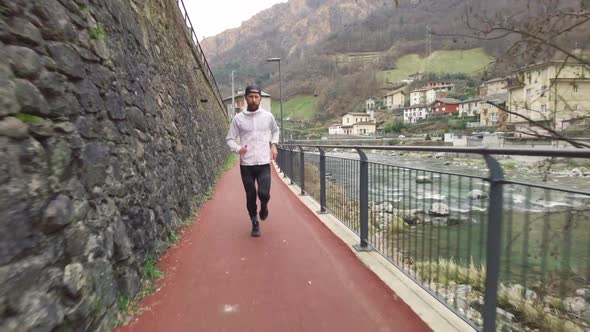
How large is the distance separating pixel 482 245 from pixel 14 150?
279 centimetres

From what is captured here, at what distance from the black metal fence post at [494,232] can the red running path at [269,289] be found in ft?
1.80

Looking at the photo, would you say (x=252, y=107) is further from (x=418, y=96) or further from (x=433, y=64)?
(x=433, y=64)

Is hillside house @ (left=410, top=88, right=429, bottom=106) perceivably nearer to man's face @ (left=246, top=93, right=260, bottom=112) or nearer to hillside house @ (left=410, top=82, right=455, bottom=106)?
hillside house @ (left=410, top=82, right=455, bottom=106)

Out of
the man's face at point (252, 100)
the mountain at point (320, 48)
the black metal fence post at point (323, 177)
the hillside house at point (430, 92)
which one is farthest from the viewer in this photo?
the mountain at point (320, 48)

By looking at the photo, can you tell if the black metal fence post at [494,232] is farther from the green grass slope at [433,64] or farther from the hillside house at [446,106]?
the green grass slope at [433,64]

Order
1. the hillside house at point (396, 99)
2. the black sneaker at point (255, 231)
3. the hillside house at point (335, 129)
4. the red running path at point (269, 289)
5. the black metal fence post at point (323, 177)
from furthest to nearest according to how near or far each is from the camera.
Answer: the hillside house at point (396, 99) < the hillside house at point (335, 129) < the black metal fence post at point (323, 177) < the black sneaker at point (255, 231) < the red running path at point (269, 289)

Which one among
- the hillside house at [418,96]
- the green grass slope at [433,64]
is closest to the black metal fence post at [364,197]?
the hillside house at [418,96]

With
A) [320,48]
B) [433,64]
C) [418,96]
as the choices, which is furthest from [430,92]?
[320,48]

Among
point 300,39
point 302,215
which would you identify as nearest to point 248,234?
point 302,215

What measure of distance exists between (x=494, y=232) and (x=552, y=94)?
2792 millimetres

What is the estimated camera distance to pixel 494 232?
1.70m

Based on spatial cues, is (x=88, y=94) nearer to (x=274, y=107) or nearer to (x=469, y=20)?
(x=469, y=20)

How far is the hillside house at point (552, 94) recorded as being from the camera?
10.9 feet

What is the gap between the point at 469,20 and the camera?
365 centimetres
